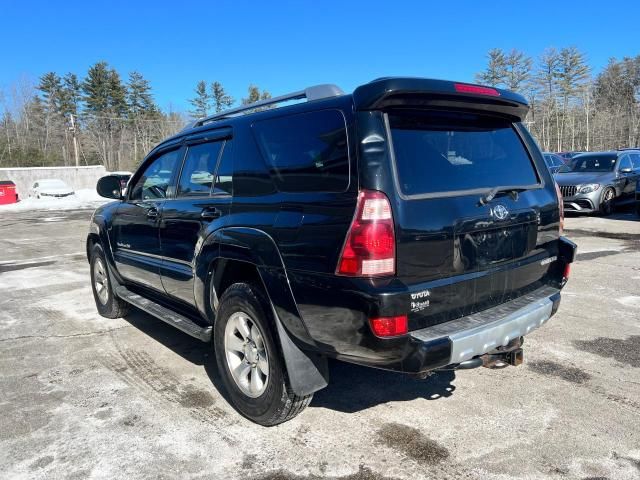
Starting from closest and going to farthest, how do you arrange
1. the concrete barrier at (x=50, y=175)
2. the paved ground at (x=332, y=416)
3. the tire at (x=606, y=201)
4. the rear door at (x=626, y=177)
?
the paved ground at (x=332, y=416) < the tire at (x=606, y=201) < the rear door at (x=626, y=177) < the concrete barrier at (x=50, y=175)

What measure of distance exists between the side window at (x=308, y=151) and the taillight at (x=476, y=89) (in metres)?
0.75

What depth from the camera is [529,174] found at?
11.4 ft

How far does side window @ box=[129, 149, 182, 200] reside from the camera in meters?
4.40

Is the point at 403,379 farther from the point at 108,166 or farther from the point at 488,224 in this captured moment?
the point at 108,166

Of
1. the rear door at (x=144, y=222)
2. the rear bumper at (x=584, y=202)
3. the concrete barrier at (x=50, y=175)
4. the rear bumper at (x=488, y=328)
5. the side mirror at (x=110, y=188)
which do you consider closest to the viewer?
the rear bumper at (x=488, y=328)

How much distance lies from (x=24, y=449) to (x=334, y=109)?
279 cm

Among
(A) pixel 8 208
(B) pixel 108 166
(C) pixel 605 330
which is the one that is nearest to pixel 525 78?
(B) pixel 108 166

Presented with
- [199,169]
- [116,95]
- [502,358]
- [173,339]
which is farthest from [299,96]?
[116,95]

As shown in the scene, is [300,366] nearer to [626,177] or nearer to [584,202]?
[584,202]

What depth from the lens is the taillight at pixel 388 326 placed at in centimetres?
245

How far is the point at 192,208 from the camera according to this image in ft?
12.4

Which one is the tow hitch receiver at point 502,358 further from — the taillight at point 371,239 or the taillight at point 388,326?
the taillight at point 371,239

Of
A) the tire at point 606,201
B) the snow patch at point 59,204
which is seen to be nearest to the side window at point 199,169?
the tire at point 606,201

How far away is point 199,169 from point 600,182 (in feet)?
42.7
